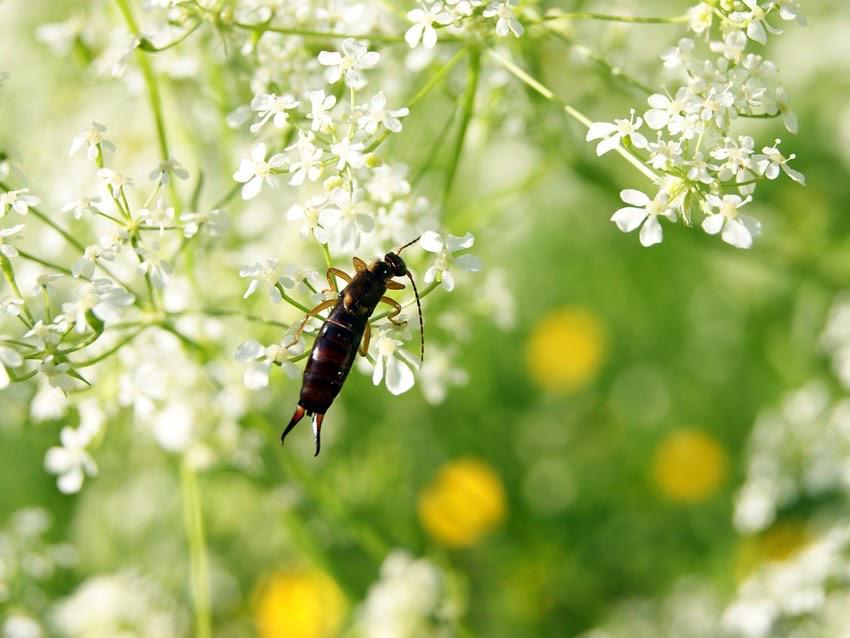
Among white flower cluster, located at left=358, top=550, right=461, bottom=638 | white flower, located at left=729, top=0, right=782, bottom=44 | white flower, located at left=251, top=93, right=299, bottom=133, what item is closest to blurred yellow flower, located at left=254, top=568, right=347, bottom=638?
white flower cluster, located at left=358, top=550, right=461, bottom=638

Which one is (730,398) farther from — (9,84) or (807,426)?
(9,84)

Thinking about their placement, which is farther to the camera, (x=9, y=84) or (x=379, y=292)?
(x=9, y=84)

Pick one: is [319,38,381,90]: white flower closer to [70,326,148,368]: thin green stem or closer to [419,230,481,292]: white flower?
[419,230,481,292]: white flower

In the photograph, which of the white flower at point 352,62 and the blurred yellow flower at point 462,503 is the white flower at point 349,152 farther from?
the blurred yellow flower at point 462,503

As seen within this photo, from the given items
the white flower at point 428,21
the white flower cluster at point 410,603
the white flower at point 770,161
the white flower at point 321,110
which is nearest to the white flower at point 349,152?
the white flower at point 321,110

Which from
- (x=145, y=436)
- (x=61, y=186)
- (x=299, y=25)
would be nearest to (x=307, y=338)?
(x=299, y=25)

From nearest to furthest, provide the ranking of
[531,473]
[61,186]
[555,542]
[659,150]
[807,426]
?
[659,150], [61,186], [807,426], [555,542], [531,473]
